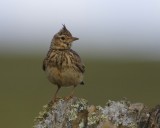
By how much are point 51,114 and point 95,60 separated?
2276cm

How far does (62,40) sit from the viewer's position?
33.1 ft

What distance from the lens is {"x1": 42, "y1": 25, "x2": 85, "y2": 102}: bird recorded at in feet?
31.9

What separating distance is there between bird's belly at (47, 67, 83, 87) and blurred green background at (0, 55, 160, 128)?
144 inches

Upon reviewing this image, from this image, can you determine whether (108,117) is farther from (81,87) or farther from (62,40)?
(81,87)

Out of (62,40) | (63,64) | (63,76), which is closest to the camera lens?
(63,76)

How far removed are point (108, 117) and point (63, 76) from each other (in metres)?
4.03

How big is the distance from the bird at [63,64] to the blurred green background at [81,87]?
3387mm

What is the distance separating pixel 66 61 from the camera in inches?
390

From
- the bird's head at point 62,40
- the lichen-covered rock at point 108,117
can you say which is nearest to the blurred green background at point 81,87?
the bird's head at point 62,40

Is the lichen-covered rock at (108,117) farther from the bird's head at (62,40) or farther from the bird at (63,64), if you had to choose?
the bird's head at (62,40)

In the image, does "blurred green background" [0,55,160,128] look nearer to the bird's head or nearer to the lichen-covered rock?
the bird's head

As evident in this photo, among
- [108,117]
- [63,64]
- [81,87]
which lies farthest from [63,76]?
[81,87]

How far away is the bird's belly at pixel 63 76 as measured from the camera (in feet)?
31.7

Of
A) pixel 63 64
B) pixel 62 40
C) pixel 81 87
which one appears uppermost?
pixel 81 87
